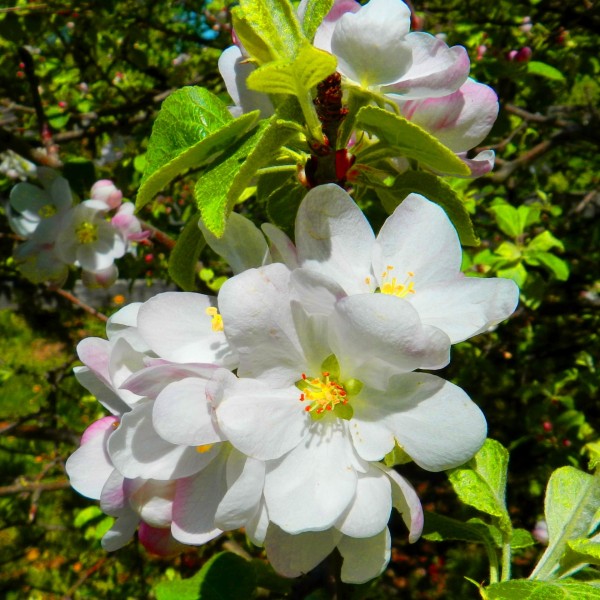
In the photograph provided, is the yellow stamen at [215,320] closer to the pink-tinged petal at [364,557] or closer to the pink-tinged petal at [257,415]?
the pink-tinged petal at [257,415]

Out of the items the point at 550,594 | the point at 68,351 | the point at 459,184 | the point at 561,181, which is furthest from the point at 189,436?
the point at 68,351

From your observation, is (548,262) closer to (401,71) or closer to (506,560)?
(506,560)

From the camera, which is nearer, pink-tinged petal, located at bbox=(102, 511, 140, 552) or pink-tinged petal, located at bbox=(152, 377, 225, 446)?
pink-tinged petal, located at bbox=(152, 377, 225, 446)

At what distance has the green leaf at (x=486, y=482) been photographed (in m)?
0.89

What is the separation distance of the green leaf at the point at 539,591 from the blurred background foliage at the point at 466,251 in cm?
138

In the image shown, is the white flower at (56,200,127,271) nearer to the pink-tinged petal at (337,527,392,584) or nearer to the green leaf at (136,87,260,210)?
the green leaf at (136,87,260,210)

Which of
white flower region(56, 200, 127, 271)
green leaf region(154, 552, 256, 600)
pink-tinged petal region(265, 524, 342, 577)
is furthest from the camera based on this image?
white flower region(56, 200, 127, 271)

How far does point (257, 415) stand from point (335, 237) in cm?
24

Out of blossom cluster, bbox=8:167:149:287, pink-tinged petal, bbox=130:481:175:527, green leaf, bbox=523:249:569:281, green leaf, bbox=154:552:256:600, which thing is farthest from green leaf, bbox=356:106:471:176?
green leaf, bbox=523:249:569:281

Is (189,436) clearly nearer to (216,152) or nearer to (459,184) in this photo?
(216,152)

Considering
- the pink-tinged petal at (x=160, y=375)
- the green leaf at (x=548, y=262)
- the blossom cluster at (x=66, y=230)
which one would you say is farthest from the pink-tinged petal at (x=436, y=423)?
the green leaf at (x=548, y=262)

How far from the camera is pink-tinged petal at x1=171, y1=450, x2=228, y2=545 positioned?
2.51 feet

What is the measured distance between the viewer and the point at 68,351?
564 centimetres

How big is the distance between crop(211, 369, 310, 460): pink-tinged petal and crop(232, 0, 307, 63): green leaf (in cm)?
38
